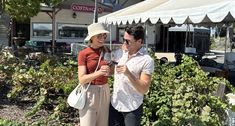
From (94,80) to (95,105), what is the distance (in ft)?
0.86

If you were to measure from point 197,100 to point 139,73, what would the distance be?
166 centimetres

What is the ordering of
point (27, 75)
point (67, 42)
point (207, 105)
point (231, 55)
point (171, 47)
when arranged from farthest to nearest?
point (171, 47) < point (67, 42) < point (231, 55) < point (27, 75) < point (207, 105)

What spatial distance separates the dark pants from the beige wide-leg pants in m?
0.10

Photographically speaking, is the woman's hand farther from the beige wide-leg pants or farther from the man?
the beige wide-leg pants

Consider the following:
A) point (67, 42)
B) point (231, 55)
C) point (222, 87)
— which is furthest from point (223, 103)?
point (67, 42)

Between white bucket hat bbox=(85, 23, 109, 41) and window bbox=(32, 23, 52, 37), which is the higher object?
window bbox=(32, 23, 52, 37)

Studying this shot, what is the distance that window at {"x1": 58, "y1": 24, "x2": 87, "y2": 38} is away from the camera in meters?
32.6

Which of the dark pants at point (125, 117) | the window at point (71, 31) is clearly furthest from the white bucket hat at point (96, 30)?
the window at point (71, 31)

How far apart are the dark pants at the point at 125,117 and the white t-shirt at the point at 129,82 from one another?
0.05 m

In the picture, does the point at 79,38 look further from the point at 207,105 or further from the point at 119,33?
the point at 207,105

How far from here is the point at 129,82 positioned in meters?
3.85

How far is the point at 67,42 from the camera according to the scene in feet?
106

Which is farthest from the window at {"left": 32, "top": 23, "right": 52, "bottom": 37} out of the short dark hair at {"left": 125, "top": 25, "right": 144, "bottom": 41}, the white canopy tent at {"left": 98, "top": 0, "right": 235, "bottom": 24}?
the short dark hair at {"left": 125, "top": 25, "right": 144, "bottom": 41}

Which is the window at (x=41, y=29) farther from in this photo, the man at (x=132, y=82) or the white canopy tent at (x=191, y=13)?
the man at (x=132, y=82)
